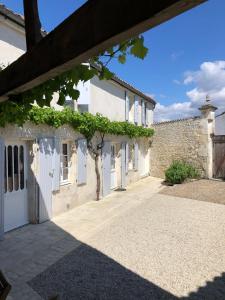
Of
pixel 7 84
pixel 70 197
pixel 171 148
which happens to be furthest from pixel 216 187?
pixel 7 84

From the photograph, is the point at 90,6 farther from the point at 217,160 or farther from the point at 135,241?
the point at 217,160

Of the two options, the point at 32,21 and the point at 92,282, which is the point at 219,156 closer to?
the point at 92,282

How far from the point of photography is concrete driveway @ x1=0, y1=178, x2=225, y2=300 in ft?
14.5

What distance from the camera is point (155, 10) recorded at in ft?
3.70

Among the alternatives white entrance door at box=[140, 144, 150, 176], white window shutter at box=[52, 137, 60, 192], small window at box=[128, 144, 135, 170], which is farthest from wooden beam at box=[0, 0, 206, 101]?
white entrance door at box=[140, 144, 150, 176]

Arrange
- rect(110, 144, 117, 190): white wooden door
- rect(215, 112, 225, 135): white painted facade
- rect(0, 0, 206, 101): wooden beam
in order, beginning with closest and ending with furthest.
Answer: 1. rect(0, 0, 206, 101): wooden beam
2. rect(110, 144, 117, 190): white wooden door
3. rect(215, 112, 225, 135): white painted facade

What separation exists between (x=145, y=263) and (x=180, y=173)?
341 inches

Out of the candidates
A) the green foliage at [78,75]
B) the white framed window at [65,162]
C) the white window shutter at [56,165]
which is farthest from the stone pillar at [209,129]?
the green foliage at [78,75]

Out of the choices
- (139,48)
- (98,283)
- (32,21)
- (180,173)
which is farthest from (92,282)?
(180,173)

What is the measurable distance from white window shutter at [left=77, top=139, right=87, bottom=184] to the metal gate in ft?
23.0

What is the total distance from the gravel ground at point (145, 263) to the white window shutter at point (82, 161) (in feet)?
6.40

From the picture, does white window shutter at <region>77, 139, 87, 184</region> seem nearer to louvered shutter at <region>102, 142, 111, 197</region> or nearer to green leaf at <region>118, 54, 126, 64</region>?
louvered shutter at <region>102, 142, 111, 197</region>

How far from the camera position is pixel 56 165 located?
828 centimetres

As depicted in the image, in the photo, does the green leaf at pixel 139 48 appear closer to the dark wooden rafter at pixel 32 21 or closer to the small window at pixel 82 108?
the dark wooden rafter at pixel 32 21
